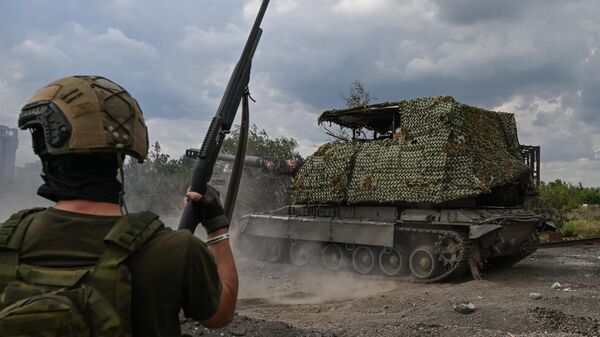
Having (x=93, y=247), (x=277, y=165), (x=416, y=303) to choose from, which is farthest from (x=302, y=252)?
(x=93, y=247)

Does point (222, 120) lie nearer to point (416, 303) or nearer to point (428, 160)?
point (416, 303)

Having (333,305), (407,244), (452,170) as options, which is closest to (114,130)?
(333,305)

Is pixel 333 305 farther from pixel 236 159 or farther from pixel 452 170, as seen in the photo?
pixel 236 159

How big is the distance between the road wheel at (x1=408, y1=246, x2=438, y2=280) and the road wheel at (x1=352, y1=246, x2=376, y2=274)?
1045 mm

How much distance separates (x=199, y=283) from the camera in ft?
5.56

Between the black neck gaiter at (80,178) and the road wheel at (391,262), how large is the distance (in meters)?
9.89

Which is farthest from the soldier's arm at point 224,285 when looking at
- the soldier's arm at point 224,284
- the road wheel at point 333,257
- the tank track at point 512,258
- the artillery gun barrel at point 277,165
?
the artillery gun barrel at point 277,165

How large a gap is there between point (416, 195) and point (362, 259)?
212cm

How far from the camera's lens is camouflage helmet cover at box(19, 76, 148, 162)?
5.52 ft

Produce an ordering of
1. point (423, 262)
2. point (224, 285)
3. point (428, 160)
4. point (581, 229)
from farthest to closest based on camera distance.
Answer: point (581, 229) < point (423, 262) < point (428, 160) < point (224, 285)

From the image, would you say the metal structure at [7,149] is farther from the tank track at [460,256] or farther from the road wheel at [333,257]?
the tank track at [460,256]

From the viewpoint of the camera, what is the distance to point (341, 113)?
12.6 metres

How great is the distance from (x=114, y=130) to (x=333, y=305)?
744 cm

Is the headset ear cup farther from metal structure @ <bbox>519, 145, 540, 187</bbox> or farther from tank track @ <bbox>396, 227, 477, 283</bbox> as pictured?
metal structure @ <bbox>519, 145, 540, 187</bbox>
